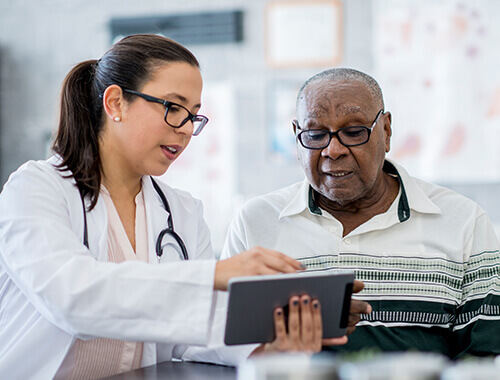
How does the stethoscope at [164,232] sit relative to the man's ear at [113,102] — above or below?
below

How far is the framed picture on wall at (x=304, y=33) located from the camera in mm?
3742

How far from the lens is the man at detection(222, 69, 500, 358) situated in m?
1.72

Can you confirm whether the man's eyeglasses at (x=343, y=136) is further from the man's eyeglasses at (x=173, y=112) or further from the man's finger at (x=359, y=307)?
the man's finger at (x=359, y=307)

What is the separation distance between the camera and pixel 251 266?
115 cm

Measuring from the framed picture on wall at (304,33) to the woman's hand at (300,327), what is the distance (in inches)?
109

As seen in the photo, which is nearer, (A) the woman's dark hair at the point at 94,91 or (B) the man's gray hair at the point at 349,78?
(A) the woman's dark hair at the point at 94,91

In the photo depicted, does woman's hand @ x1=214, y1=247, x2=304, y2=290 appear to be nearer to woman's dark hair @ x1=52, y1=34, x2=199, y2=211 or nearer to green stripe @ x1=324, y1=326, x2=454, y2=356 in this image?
woman's dark hair @ x1=52, y1=34, x2=199, y2=211

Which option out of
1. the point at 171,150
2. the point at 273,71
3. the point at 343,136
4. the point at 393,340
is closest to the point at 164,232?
the point at 171,150

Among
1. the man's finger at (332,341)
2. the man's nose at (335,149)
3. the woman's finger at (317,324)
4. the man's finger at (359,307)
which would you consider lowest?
the man's finger at (332,341)

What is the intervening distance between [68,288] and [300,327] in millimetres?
465

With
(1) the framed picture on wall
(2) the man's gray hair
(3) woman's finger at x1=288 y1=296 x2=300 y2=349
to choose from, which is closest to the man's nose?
(2) the man's gray hair

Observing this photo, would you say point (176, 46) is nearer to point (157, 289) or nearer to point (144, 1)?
point (157, 289)

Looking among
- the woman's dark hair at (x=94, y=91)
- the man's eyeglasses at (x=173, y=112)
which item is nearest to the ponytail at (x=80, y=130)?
the woman's dark hair at (x=94, y=91)

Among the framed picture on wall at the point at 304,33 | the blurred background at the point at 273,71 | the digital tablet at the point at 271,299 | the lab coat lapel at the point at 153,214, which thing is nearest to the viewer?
the digital tablet at the point at 271,299
